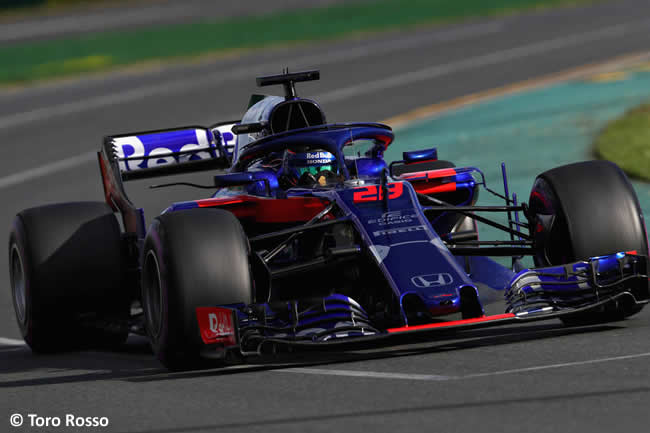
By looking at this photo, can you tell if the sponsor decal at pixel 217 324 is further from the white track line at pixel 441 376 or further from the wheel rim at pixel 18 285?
the wheel rim at pixel 18 285

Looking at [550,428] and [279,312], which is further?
[279,312]

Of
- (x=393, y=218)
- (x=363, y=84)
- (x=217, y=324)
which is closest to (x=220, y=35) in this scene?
(x=363, y=84)

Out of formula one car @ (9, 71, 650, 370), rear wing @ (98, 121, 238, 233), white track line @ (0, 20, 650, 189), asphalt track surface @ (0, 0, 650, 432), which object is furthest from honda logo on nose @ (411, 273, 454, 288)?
white track line @ (0, 20, 650, 189)

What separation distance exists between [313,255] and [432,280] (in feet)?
4.29

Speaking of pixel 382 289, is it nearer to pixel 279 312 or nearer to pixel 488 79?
pixel 279 312

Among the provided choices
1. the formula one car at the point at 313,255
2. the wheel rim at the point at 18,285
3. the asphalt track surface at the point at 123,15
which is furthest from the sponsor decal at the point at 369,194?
the asphalt track surface at the point at 123,15

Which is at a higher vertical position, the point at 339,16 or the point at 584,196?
the point at 339,16

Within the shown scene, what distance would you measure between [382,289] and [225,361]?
109 centimetres

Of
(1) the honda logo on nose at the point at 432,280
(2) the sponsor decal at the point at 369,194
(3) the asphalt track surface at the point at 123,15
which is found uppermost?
(3) the asphalt track surface at the point at 123,15

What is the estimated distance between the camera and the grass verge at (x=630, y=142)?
45.8 feet

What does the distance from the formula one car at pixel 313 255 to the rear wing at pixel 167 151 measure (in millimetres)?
951

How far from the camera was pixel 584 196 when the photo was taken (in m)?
7.94

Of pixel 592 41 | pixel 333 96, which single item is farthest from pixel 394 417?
pixel 592 41

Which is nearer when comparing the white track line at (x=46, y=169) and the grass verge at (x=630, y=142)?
the grass verge at (x=630, y=142)
